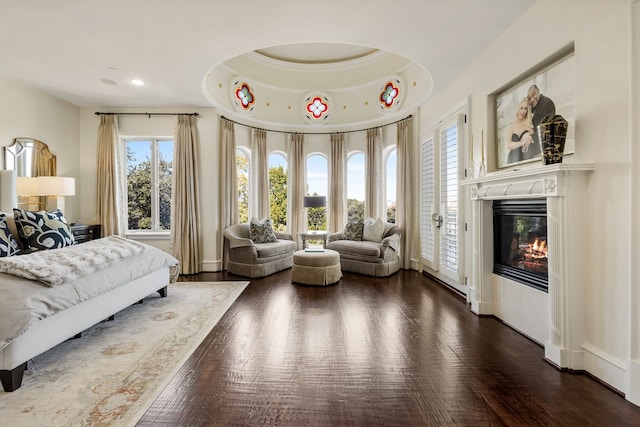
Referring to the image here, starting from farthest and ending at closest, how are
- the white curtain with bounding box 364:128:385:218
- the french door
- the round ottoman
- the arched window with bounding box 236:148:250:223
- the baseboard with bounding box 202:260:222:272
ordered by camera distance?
the arched window with bounding box 236:148:250:223, the white curtain with bounding box 364:128:385:218, the baseboard with bounding box 202:260:222:272, the round ottoman, the french door

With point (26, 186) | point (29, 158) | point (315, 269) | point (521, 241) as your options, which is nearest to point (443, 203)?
point (521, 241)

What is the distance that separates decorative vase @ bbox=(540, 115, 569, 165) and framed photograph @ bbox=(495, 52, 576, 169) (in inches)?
5.4

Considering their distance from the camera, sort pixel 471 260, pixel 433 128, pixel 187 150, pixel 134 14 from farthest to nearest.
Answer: pixel 187 150 < pixel 433 128 < pixel 471 260 < pixel 134 14

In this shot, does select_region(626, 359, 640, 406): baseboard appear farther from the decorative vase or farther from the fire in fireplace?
the decorative vase

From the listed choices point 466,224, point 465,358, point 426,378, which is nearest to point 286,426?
point 426,378

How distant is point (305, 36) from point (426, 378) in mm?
3323

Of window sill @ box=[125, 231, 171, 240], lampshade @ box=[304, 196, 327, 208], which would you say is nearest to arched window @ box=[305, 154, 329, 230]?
lampshade @ box=[304, 196, 327, 208]

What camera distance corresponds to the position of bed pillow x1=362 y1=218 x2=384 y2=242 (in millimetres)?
5707

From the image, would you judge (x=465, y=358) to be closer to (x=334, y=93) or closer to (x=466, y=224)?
(x=466, y=224)

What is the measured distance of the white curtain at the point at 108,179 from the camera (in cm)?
534

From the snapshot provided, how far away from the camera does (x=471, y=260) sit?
3590mm

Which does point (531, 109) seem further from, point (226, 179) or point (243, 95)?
point (243, 95)

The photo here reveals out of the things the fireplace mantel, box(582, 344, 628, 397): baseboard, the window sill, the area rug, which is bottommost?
the area rug

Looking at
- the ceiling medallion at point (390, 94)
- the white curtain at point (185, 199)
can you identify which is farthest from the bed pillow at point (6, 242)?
the ceiling medallion at point (390, 94)
